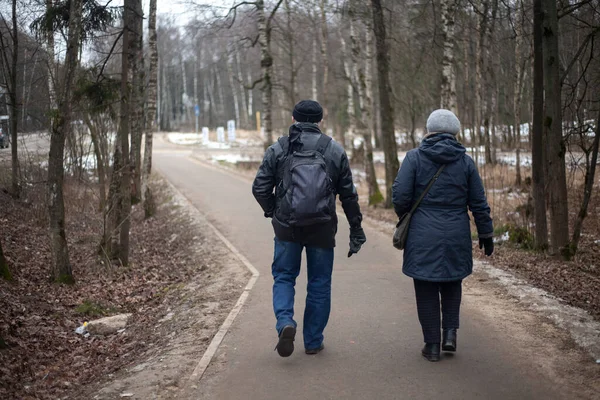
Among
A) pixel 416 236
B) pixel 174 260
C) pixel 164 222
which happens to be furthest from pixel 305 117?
pixel 164 222

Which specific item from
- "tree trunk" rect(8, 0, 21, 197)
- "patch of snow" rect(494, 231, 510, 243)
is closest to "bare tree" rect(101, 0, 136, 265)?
"tree trunk" rect(8, 0, 21, 197)

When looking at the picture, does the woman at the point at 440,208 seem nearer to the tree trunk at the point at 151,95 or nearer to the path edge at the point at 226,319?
the path edge at the point at 226,319

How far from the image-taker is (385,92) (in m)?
17.3

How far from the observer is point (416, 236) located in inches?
219

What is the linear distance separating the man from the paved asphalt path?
1.18 feet

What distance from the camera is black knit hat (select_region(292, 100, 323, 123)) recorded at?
566 centimetres

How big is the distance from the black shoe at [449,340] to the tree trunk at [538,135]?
612 cm

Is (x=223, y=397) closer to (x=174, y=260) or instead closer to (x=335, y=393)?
(x=335, y=393)

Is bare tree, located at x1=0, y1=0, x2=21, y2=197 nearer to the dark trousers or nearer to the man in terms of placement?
the man

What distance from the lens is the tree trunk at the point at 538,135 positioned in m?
10.7

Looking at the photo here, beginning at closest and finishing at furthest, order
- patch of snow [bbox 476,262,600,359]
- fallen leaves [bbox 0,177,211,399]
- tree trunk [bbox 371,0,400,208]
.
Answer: patch of snow [bbox 476,262,600,359]
fallen leaves [bbox 0,177,211,399]
tree trunk [bbox 371,0,400,208]

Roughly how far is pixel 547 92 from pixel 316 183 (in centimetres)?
597

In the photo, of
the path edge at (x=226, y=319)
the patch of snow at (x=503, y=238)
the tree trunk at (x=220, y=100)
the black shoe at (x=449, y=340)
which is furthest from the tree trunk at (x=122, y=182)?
the tree trunk at (x=220, y=100)

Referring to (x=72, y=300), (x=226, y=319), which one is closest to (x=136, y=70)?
(x=72, y=300)
